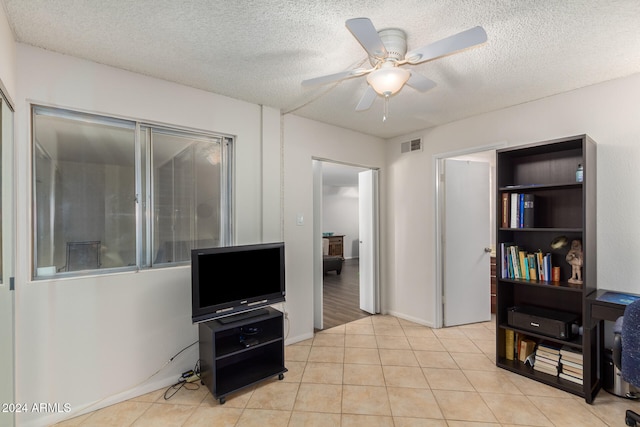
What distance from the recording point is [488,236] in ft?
13.2

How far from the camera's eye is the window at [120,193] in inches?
84.2

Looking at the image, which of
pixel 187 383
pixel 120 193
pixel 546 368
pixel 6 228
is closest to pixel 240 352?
pixel 187 383

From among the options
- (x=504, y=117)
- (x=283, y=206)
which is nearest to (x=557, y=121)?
(x=504, y=117)

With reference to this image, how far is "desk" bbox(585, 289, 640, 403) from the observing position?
2141 mm

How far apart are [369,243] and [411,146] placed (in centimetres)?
142

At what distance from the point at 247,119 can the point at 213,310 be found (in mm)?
1771

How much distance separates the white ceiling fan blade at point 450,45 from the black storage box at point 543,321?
89.1 inches

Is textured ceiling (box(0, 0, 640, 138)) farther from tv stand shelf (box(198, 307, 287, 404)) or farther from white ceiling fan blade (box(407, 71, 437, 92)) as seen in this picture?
tv stand shelf (box(198, 307, 287, 404))

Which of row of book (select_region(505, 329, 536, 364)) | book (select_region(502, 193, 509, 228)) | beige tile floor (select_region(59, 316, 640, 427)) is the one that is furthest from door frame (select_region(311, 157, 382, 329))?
row of book (select_region(505, 329, 536, 364))

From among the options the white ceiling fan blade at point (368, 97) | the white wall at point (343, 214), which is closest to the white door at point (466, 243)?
the white ceiling fan blade at point (368, 97)

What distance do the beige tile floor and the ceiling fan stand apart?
2.13 meters

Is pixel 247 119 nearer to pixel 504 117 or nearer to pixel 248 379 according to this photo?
pixel 248 379

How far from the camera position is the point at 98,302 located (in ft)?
7.28

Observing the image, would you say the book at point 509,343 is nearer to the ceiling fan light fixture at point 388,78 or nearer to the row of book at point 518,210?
the row of book at point 518,210
